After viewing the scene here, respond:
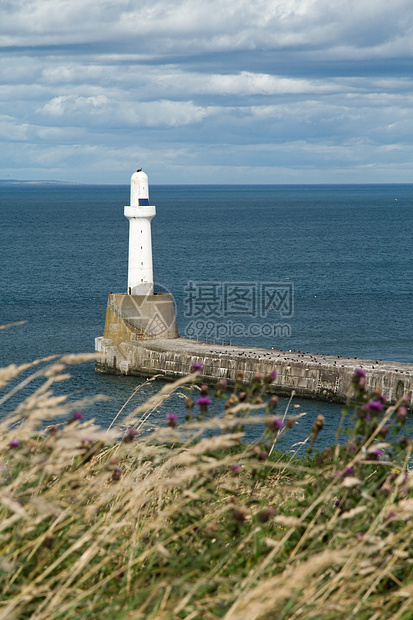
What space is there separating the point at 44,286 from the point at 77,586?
7078 cm

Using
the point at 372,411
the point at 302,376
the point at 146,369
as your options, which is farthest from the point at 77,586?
the point at 146,369

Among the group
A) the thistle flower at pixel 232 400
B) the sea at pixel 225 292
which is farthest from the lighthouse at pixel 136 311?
the thistle flower at pixel 232 400

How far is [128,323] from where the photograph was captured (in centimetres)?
4203

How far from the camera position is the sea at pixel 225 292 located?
143 feet

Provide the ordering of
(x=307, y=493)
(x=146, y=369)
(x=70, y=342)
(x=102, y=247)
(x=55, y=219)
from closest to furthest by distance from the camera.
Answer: (x=307, y=493)
(x=146, y=369)
(x=70, y=342)
(x=102, y=247)
(x=55, y=219)

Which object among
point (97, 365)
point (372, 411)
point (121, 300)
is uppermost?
point (372, 411)

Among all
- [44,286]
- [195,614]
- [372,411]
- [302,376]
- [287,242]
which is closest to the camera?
[195,614]

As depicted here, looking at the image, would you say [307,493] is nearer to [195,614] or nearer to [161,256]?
[195,614]

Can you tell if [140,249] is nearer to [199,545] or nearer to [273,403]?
[273,403]

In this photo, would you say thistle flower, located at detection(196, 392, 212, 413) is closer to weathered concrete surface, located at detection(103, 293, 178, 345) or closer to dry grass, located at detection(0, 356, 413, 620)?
dry grass, located at detection(0, 356, 413, 620)

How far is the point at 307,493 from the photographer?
15.4 ft
